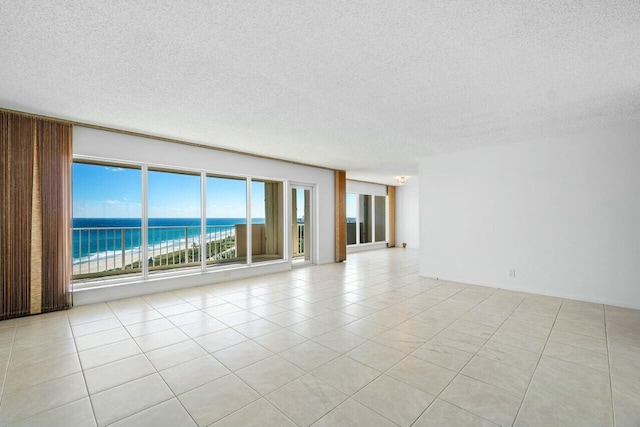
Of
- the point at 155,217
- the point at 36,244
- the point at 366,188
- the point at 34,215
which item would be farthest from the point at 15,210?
the point at 366,188

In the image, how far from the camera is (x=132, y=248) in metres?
5.78

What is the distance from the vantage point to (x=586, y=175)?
433 centimetres

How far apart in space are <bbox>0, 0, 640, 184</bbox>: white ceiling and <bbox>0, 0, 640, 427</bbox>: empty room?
2 cm

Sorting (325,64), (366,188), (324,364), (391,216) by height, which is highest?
(325,64)

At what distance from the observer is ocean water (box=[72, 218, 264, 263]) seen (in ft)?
17.4

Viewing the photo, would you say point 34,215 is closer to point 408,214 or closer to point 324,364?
point 324,364

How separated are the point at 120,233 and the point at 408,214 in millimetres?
9394

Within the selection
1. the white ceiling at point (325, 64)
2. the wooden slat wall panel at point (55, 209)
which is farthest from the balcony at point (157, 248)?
the white ceiling at point (325, 64)

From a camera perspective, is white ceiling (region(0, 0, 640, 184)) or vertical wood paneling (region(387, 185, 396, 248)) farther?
vertical wood paneling (region(387, 185, 396, 248))

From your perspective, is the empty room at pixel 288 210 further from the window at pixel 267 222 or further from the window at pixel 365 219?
the window at pixel 365 219

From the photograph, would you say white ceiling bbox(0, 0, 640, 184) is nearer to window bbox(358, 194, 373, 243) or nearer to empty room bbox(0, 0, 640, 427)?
empty room bbox(0, 0, 640, 427)

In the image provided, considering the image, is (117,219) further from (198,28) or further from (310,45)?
(310,45)

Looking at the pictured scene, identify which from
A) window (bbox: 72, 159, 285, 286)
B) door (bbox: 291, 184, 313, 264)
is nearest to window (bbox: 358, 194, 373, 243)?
door (bbox: 291, 184, 313, 264)

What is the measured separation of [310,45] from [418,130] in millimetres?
2642
